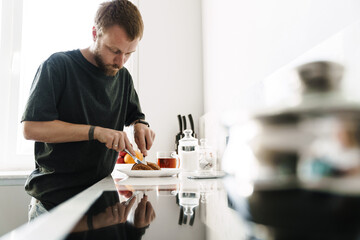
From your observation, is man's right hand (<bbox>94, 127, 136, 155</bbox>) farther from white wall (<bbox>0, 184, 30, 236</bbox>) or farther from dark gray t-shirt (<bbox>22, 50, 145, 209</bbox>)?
white wall (<bbox>0, 184, 30, 236</bbox>)

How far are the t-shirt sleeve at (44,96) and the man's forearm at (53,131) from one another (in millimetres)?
22

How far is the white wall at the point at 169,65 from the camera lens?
251 cm

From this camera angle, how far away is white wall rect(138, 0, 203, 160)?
2.51m

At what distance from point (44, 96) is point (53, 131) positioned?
0.15m

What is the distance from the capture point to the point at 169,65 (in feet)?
8.50

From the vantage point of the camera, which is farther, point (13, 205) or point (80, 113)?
point (13, 205)

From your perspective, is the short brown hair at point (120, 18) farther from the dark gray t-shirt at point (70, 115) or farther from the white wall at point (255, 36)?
the white wall at point (255, 36)

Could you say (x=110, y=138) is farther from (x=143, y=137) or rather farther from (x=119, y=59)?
(x=119, y=59)

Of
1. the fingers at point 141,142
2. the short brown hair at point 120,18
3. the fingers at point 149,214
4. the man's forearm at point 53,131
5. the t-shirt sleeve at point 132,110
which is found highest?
the short brown hair at point 120,18

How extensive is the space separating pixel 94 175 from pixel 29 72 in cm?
175

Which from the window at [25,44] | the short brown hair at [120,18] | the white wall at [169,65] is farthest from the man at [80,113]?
the window at [25,44]

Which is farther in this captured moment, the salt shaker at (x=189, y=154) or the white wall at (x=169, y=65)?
the white wall at (x=169, y=65)

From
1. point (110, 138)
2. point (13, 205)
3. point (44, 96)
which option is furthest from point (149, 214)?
point (13, 205)

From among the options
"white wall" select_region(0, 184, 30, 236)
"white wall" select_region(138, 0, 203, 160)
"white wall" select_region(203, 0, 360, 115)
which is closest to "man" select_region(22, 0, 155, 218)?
"white wall" select_region(203, 0, 360, 115)
